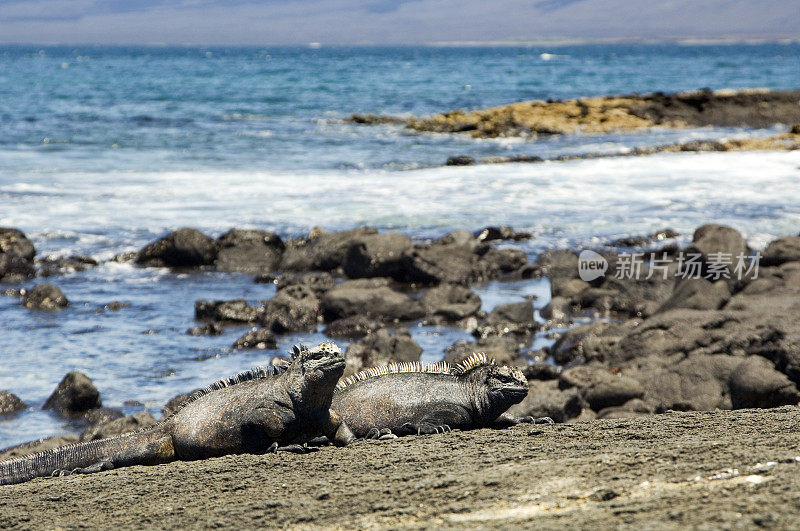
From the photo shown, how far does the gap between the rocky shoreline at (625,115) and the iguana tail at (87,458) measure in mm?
29836

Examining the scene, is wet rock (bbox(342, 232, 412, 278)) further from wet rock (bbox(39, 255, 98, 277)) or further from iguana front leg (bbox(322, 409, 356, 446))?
iguana front leg (bbox(322, 409, 356, 446))

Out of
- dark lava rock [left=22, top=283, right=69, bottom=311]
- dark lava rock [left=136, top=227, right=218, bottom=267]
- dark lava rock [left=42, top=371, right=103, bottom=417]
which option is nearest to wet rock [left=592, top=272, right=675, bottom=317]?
dark lava rock [left=136, top=227, right=218, bottom=267]

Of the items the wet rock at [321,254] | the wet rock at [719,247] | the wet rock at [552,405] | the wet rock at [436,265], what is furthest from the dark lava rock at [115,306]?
the wet rock at [719,247]

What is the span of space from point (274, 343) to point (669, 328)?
4.54 m

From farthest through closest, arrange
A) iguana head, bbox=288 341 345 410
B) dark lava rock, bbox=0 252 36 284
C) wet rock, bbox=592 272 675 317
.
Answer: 1. dark lava rock, bbox=0 252 36 284
2. wet rock, bbox=592 272 675 317
3. iguana head, bbox=288 341 345 410

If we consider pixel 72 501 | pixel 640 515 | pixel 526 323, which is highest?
pixel 640 515

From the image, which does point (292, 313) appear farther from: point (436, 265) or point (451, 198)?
point (451, 198)

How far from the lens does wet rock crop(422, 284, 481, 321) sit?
1184cm

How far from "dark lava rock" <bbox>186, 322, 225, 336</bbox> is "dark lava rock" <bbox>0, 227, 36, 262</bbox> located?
5.12 meters

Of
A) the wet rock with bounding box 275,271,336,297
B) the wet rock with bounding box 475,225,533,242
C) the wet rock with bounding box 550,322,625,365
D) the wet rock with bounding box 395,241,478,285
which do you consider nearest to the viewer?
the wet rock with bounding box 550,322,625,365

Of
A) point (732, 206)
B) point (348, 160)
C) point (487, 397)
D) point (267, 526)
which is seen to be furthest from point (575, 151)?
point (267, 526)

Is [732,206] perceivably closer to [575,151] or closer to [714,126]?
[575,151]

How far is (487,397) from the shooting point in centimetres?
557

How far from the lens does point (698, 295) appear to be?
10617mm
